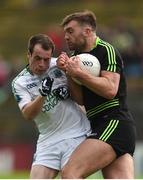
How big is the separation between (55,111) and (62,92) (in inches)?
10.2

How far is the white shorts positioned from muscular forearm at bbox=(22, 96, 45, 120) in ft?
1.69

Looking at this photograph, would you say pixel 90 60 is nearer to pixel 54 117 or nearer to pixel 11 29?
pixel 54 117

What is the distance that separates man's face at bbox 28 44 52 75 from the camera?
29.4 feet

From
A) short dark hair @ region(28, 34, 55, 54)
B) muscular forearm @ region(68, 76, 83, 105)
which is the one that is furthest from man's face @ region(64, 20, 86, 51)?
muscular forearm @ region(68, 76, 83, 105)

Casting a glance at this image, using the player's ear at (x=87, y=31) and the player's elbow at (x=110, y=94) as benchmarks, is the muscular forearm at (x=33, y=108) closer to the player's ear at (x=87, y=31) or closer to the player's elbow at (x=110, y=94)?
the player's elbow at (x=110, y=94)

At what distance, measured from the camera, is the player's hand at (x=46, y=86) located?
8.67 m

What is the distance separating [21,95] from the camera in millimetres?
9250

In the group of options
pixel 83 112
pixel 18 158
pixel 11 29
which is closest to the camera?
pixel 83 112

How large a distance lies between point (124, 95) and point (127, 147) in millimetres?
565

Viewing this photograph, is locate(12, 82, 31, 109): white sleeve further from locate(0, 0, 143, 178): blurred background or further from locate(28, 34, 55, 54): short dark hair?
locate(0, 0, 143, 178): blurred background

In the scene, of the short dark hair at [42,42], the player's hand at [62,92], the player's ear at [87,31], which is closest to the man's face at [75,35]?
the player's ear at [87,31]

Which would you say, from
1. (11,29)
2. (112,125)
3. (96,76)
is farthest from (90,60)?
(11,29)

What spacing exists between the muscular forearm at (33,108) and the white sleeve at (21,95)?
0.37 ft

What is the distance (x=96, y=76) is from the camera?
344 inches
